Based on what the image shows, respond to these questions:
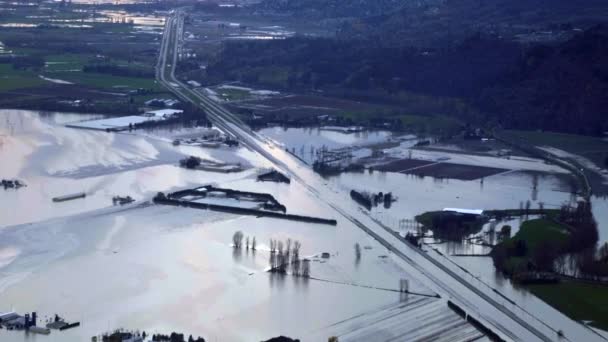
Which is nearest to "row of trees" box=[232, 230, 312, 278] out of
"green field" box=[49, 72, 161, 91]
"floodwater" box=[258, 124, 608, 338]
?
"floodwater" box=[258, 124, 608, 338]

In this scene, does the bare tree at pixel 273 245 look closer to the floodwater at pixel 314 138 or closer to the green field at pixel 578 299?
the green field at pixel 578 299

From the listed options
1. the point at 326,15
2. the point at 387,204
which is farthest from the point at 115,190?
the point at 326,15

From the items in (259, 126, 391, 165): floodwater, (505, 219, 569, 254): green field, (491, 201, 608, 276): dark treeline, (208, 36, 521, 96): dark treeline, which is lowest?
(259, 126, 391, 165): floodwater

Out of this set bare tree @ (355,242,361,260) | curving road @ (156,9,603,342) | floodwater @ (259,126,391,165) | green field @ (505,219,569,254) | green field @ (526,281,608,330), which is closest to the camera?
curving road @ (156,9,603,342)

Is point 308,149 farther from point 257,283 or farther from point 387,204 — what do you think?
point 257,283

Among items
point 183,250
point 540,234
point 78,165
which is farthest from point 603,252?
point 78,165

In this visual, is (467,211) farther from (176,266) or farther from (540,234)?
(176,266)

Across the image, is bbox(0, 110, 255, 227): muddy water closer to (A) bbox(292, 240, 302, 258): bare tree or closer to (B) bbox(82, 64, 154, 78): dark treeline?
(A) bbox(292, 240, 302, 258): bare tree

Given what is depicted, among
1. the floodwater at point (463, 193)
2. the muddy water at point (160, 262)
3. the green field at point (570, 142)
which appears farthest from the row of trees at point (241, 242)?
the green field at point (570, 142)
